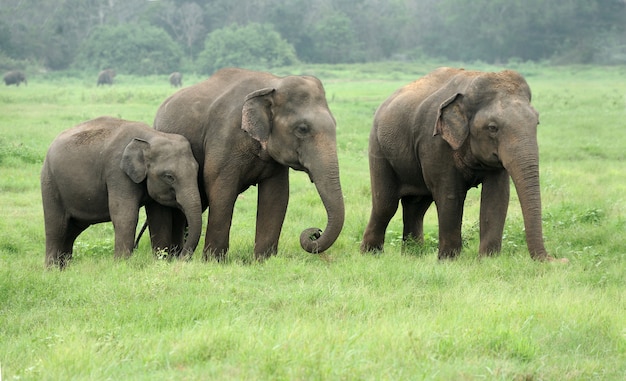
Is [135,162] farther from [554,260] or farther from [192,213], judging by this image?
[554,260]

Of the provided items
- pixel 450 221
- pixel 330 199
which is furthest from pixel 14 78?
pixel 330 199

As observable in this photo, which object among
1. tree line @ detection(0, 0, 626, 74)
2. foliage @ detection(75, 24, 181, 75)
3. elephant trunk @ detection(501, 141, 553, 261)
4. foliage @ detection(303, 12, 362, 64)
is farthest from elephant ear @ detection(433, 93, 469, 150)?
foliage @ detection(303, 12, 362, 64)

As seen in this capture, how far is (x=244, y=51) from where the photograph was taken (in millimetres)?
56375

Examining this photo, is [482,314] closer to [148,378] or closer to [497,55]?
[148,378]

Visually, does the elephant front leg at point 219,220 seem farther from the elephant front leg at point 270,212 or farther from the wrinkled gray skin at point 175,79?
the wrinkled gray skin at point 175,79

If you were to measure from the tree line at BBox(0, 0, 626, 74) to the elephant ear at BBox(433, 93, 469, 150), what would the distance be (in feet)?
129

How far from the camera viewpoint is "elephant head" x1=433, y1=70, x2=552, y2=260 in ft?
24.1

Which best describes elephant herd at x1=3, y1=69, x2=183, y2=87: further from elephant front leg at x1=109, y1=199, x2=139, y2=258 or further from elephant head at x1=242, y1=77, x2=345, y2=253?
elephant head at x1=242, y1=77, x2=345, y2=253

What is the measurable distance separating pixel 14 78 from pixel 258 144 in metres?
39.2

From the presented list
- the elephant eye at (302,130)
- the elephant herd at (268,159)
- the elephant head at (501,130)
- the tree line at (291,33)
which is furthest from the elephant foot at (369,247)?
the tree line at (291,33)

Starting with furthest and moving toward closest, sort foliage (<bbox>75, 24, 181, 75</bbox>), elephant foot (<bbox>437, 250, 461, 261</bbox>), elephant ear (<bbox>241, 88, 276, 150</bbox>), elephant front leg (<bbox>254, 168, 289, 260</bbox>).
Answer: foliage (<bbox>75, 24, 181, 75</bbox>), elephant front leg (<bbox>254, 168, 289, 260</bbox>), elephant foot (<bbox>437, 250, 461, 261</bbox>), elephant ear (<bbox>241, 88, 276, 150</bbox>)

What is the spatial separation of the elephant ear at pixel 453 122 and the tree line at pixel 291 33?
39189 millimetres

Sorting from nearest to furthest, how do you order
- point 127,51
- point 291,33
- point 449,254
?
1. point 449,254
2. point 127,51
3. point 291,33

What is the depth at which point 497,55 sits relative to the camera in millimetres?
61031
